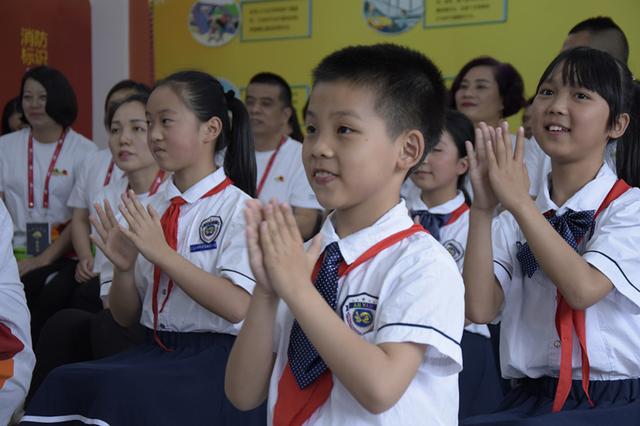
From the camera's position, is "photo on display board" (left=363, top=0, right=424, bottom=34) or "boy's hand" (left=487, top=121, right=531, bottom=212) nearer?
"boy's hand" (left=487, top=121, right=531, bottom=212)

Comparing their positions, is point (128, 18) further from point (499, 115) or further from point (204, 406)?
point (204, 406)

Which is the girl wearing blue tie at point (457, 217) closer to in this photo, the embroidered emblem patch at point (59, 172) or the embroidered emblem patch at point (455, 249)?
the embroidered emblem patch at point (455, 249)

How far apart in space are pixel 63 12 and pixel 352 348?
4.80m

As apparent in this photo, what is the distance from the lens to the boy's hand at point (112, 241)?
1.97 m

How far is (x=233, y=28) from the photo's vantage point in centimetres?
502

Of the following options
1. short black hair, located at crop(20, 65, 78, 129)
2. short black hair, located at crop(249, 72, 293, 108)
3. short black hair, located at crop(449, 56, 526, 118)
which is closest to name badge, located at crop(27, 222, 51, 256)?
short black hair, located at crop(20, 65, 78, 129)

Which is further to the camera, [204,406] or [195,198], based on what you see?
[195,198]

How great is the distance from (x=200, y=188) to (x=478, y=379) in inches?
39.0

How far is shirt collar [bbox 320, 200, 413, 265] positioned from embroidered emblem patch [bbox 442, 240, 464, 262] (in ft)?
3.99

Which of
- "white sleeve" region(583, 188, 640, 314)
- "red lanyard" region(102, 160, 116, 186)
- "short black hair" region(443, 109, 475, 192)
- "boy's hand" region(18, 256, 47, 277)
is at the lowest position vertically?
"boy's hand" region(18, 256, 47, 277)

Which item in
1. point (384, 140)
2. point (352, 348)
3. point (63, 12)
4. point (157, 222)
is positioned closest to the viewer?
point (352, 348)

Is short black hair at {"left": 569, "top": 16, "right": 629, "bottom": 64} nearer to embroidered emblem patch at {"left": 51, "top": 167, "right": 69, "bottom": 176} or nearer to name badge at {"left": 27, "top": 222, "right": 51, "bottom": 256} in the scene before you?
embroidered emblem patch at {"left": 51, "top": 167, "right": 69, "bottom": 176}

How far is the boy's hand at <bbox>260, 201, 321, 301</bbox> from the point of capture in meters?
1.11

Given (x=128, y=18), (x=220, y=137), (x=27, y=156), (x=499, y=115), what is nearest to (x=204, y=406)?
(x=220, y=137)
